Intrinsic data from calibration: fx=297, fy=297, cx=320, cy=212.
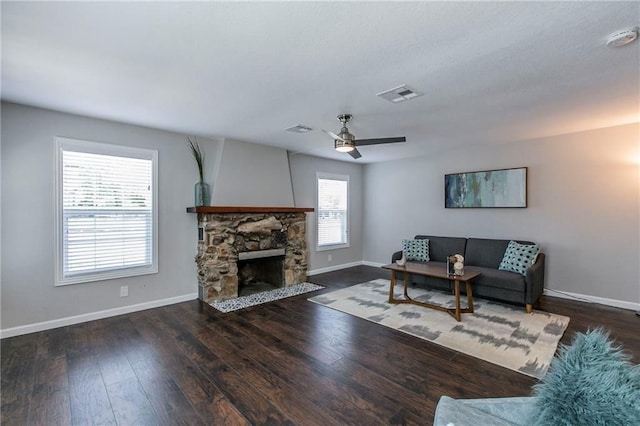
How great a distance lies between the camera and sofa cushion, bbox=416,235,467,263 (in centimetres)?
511

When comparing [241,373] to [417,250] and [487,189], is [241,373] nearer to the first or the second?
[417,250]

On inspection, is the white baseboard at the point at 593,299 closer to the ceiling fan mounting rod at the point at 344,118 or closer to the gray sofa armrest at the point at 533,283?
the gray sofa armrest at the point at 533,283

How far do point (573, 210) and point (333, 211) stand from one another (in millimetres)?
4113

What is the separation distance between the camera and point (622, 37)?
196 centimetres

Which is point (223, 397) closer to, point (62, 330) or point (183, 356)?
point (183, 356)

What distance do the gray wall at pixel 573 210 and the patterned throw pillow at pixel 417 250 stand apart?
0.64m

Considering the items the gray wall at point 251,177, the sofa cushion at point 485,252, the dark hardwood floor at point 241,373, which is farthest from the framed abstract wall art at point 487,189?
the gray wall at point 251,177

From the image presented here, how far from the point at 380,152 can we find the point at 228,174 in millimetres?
2805

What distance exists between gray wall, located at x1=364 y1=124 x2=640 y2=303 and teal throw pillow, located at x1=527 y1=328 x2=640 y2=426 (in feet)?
14.4

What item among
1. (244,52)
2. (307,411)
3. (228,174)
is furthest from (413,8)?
(228,174)

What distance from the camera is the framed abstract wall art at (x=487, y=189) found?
4793mm

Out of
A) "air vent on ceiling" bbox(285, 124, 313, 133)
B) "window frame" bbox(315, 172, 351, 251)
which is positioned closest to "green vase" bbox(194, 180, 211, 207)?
"air vent on ceiling" bbox(285, 124, 313, 133)

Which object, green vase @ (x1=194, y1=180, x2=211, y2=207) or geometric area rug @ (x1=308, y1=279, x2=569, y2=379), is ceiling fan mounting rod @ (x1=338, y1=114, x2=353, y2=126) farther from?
geometric area rug @ (x1=308, y1=279, x2=569, y2=379)

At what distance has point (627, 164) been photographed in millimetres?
3943
